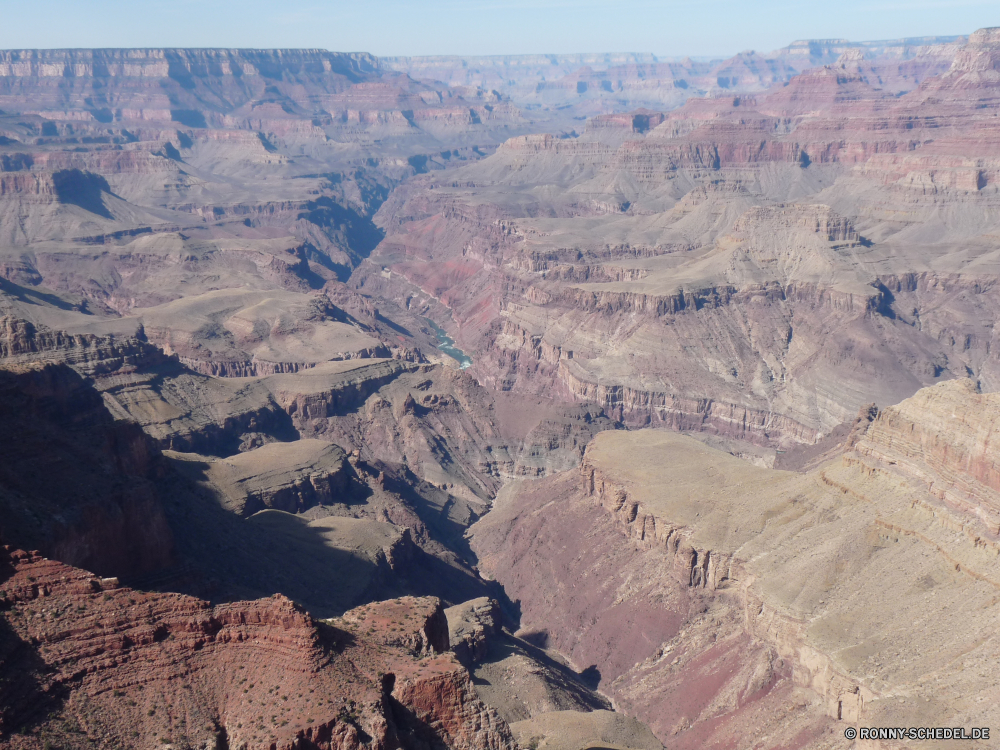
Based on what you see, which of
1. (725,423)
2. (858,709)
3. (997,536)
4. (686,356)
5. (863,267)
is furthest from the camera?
(863,267)

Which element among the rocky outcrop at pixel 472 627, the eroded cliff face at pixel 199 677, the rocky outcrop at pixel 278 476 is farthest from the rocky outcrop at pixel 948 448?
the rocky outcrop at pixel 278 476

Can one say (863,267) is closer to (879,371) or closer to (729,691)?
(879,371)

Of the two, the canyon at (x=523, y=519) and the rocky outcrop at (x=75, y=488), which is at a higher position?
the rocky outcrop at (x=75, y=488)

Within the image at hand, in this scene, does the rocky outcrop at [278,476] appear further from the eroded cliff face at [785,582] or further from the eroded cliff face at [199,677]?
the eroded cliff face at [199,677]

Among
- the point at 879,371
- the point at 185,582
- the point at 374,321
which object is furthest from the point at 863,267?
the point at 185,582

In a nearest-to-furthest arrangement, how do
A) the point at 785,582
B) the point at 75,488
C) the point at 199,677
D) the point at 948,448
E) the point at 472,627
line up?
the point at 199,677, the point at 75,488, the point at 472,627, the point at 785,582, the point at 948,448

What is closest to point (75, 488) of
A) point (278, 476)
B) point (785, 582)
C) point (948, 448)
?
point (278, 476)

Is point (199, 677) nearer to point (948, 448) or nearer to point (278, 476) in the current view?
point (278, 476)

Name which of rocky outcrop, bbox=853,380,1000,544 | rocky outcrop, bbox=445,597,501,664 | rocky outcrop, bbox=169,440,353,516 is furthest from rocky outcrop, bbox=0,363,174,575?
Result: rocky outcrop, bbox=853,380,1000,544
